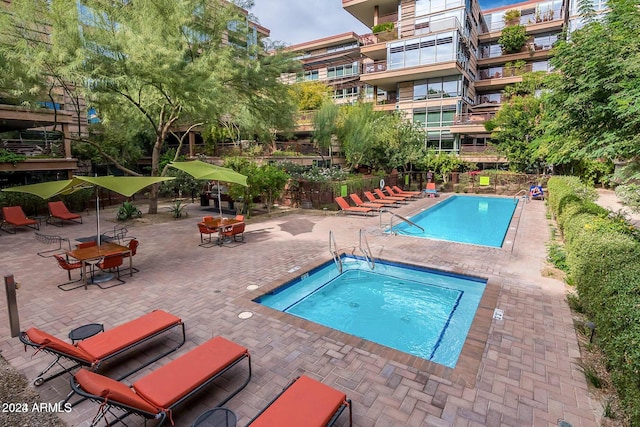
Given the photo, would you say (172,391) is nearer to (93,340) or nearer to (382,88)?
(93,340)

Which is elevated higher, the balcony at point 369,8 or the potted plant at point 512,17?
the balcony at point 369,8

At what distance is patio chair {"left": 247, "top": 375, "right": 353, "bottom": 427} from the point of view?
3.08 m

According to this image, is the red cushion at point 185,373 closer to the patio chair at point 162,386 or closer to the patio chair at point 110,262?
the patio chair at point 162,386

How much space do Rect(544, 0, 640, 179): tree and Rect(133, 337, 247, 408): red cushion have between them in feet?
21.0

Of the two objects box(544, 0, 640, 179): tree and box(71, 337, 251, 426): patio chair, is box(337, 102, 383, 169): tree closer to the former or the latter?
box(544, 0, 640, 179): tree

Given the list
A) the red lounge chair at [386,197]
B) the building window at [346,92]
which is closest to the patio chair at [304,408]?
the red lounge chair at [386,197]

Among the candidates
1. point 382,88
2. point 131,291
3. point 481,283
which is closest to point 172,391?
point 131,291

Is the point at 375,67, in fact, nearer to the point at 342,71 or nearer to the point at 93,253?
the point at 342,71

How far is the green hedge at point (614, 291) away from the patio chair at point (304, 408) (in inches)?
105

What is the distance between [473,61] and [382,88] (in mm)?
9791

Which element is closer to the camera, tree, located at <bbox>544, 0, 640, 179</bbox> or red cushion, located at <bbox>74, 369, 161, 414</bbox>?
red cushion, located at <bbox>74, 369, 161, 414</bbox>

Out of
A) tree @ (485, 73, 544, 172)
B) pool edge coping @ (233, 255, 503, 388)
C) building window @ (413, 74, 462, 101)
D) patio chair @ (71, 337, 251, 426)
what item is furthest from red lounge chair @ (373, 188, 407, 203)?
patio chair @ (71, 337, 251, 426)

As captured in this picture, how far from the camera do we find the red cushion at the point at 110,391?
298 cm

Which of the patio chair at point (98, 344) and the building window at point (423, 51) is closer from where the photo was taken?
the patio chair at point (98, 344)
